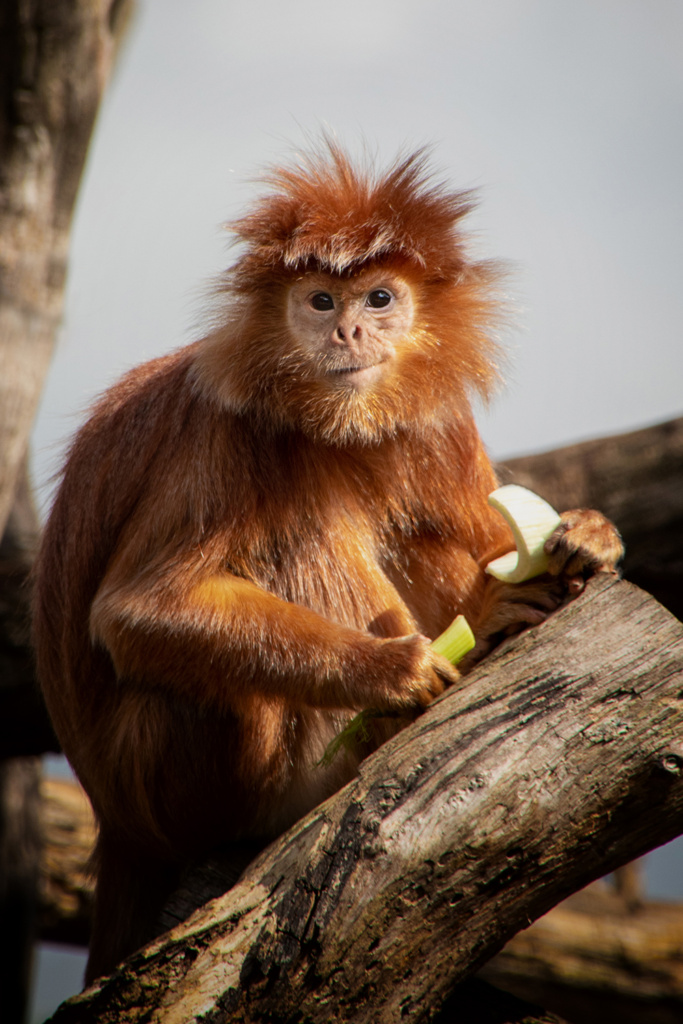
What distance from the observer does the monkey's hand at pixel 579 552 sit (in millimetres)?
2113

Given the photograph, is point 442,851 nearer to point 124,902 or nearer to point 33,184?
point 124,902

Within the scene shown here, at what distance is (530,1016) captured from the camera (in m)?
2.04

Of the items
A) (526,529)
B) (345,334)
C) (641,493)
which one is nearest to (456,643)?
(526,529)

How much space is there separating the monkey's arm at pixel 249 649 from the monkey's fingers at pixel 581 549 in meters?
0.39

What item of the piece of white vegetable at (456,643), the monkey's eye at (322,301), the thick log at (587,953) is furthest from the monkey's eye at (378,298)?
the thick log at (587,953)

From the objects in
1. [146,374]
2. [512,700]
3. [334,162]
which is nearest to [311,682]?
[512,700]

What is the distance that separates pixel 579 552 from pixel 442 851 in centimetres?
81

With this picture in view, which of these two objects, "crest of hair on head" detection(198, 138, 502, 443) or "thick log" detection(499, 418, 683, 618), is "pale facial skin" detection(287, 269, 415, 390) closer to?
"crest of hair on head" detection(198, 138, 502, 443)

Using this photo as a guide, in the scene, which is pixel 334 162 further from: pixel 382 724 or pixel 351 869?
pixel 351 869

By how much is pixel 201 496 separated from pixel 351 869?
1007 mm

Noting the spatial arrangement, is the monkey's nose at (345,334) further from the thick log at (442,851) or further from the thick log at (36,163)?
the thick log at (36,163)

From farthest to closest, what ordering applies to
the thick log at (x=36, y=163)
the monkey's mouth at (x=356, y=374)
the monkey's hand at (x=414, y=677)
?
the thick log at (x=36, y=163), the monkey's mouth at (x=356, y=374), the monkey's hand at (x=414, y=677)

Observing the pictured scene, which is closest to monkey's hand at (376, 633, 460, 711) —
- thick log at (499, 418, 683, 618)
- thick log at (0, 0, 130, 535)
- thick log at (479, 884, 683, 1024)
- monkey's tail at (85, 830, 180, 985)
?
monkey's tail at (85, 830, 180, 985)

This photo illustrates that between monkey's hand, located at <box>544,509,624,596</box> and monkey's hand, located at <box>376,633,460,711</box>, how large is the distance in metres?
0.37
